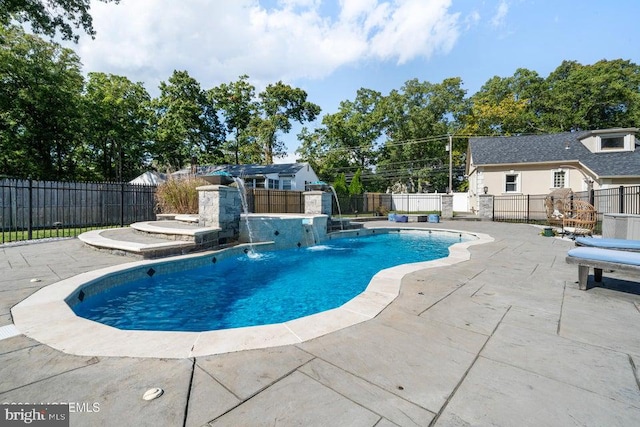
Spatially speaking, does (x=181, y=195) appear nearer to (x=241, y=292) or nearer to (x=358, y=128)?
(x=241, y=292)

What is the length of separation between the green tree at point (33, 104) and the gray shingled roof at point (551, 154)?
29.1 m

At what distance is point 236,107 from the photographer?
98.4 feet

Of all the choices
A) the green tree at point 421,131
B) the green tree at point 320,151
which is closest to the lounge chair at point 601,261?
the green tree at point 320,151

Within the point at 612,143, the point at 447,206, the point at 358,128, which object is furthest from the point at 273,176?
the point at 612,143

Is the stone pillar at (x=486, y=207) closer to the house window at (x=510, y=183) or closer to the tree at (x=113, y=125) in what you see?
the house window at (x=510, y=183)

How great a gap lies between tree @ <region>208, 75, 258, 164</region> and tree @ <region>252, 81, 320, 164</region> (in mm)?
1089

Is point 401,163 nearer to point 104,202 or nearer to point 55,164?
point 104,202

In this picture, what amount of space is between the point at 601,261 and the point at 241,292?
5241 millimetres

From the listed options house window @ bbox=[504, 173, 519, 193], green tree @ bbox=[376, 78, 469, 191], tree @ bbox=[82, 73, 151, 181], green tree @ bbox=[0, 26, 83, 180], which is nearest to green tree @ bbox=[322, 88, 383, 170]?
green tree @ bbox=[376, 78, 469, 191]

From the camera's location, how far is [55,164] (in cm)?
2152

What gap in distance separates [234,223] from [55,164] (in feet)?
75.5

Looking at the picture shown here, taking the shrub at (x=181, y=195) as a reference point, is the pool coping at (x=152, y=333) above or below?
below

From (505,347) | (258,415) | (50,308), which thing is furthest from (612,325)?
(50,308)

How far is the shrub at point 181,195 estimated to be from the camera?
1009 cm
